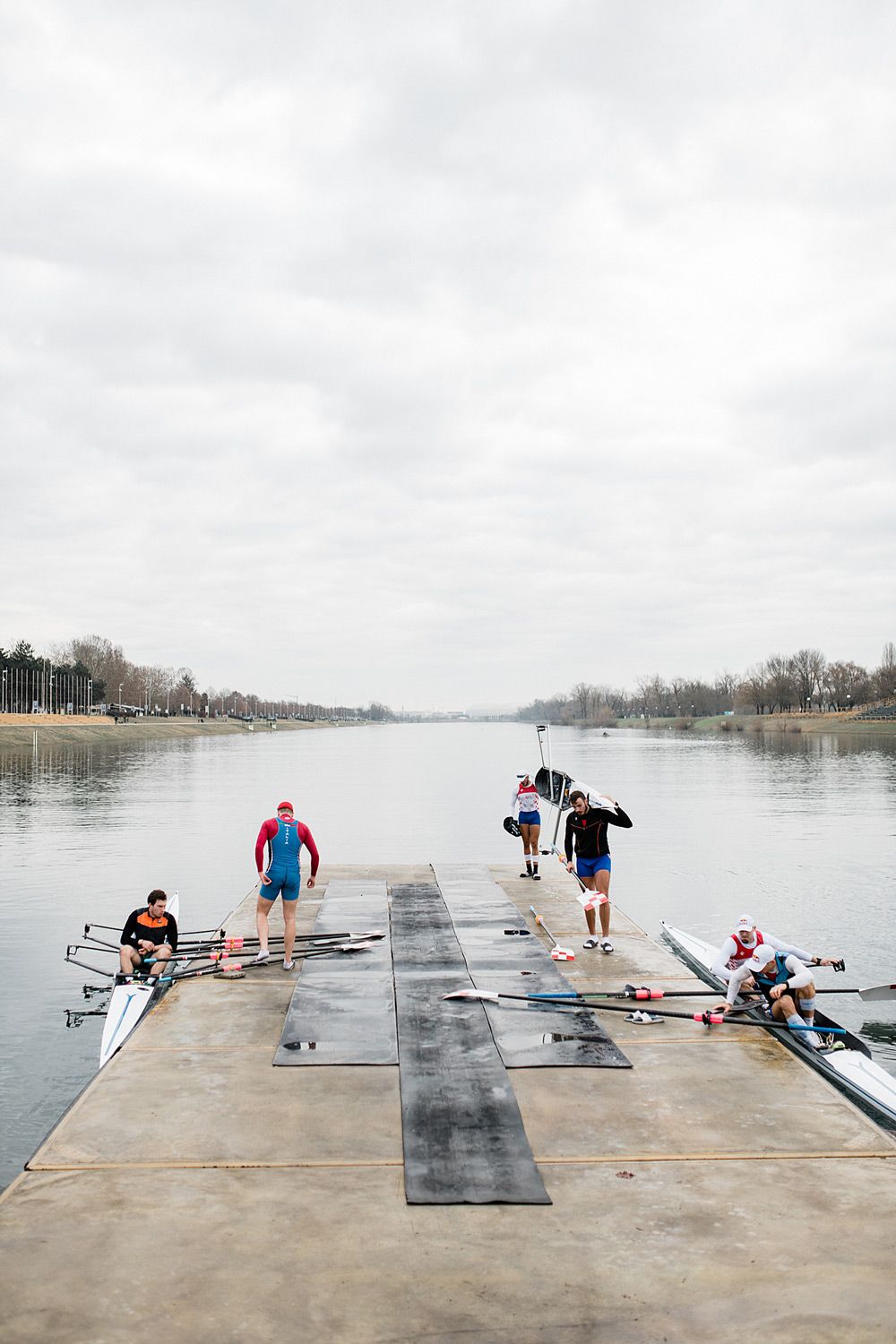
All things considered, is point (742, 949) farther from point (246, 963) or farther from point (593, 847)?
point (246, 963)

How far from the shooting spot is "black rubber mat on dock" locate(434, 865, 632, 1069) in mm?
9945

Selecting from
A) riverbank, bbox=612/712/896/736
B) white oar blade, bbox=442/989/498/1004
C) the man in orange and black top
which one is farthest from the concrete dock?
riverbank, bbox=612/712/896/736

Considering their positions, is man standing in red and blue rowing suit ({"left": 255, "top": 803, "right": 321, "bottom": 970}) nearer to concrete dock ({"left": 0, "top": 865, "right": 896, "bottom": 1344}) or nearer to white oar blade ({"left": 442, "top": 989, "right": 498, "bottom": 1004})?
white oar blade ({"left": 442, "top": 989, "right": 498, "bottom": 1004})

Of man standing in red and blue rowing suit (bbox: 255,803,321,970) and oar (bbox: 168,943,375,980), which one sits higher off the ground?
man standing in red and blue rowing suit (bbox: 255,803,321,970)

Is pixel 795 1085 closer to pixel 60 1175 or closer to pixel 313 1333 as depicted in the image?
pixel 313 1333

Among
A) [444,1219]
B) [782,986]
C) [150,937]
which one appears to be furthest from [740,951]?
[150,937]

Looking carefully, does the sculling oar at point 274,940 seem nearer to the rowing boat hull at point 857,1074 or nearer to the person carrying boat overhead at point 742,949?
the person carrying boat overhead at point 742,949

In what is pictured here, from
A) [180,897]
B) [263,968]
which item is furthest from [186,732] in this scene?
[263,968]

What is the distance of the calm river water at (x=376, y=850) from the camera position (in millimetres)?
14828

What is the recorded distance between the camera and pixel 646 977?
13.5 metres

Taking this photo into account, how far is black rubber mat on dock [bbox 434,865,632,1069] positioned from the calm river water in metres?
4.39

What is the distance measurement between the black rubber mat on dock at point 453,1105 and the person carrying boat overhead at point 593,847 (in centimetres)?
279

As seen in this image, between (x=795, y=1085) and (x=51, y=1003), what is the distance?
37.0 ft

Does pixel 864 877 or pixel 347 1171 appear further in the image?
pixel 864 877
